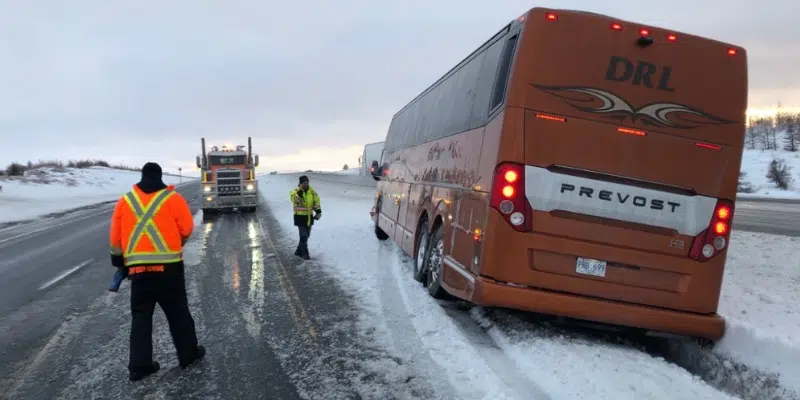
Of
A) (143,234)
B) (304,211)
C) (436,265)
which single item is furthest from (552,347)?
(304,211)

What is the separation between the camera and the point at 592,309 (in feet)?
16.1

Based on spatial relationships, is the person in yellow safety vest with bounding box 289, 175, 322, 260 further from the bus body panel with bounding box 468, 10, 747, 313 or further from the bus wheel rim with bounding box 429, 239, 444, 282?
the bus body panel with bounding box 468, 10, 747, 313

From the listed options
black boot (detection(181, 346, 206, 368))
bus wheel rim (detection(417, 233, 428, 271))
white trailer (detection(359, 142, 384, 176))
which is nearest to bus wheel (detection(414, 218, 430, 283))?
bus wheel rim (detection(417, 233, 428, 271))

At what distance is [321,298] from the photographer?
722cm

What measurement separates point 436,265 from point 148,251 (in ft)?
11.9

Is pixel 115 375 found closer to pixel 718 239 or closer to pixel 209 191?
pixel 718 239

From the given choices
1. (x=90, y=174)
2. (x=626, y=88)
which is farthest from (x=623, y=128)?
(x=90, y=174)

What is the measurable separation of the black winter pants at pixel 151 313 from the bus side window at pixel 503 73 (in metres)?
3.41

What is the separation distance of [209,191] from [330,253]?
474 inches

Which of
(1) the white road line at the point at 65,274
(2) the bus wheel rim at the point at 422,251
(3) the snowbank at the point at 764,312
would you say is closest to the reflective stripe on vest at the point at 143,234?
(2) the bus wheel rim at the point at 422,251

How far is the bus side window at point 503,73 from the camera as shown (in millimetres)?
5195

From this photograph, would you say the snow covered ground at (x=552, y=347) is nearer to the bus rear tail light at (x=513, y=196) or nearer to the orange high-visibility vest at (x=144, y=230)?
the bus rear tail light at (x=513, y=196)

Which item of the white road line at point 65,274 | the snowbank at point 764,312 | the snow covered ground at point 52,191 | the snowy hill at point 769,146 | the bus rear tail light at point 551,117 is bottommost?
the snow covered ground at point 52,191

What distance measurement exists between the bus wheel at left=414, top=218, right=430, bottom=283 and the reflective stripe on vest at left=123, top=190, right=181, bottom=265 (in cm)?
389
